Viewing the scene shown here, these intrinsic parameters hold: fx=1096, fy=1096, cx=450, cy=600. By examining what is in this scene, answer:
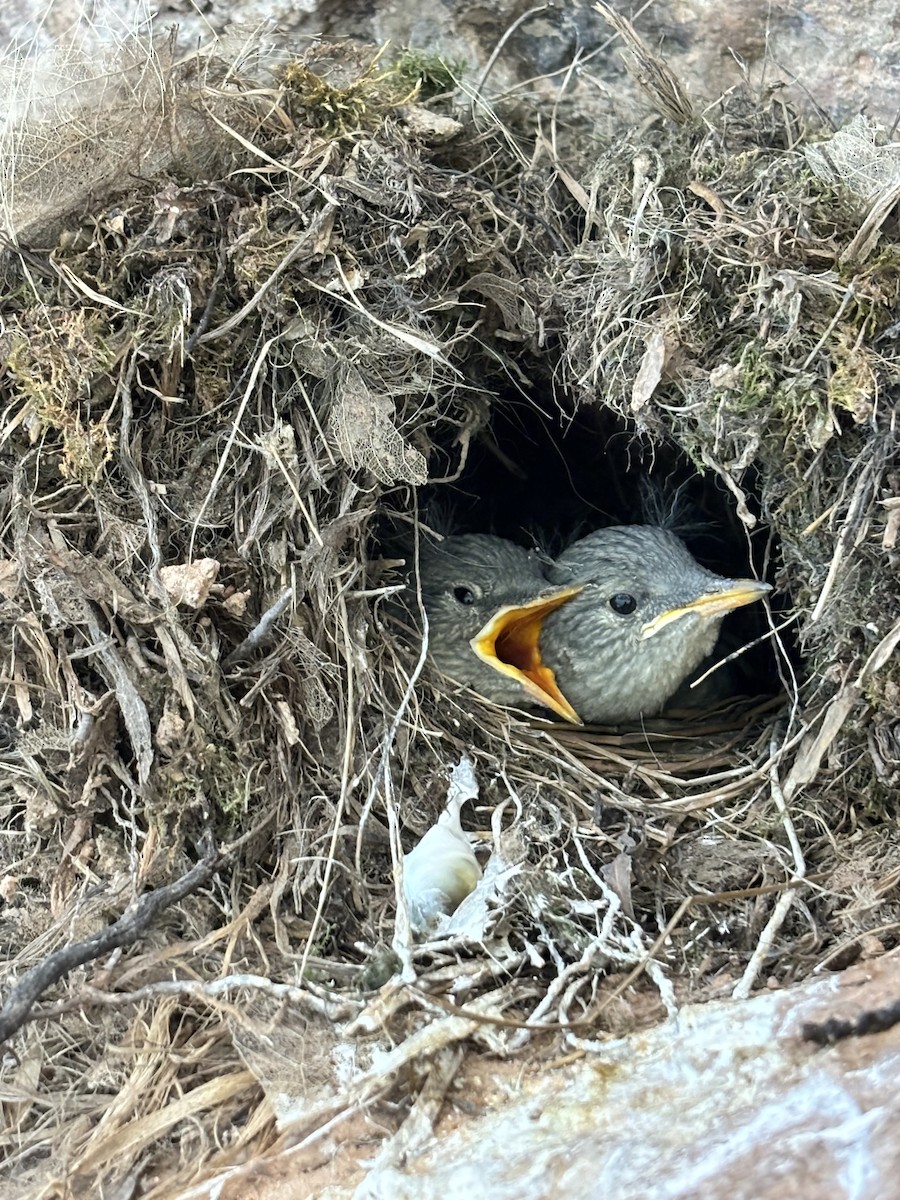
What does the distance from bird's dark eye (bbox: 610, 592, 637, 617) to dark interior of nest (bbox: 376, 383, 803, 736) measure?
1.04 ft

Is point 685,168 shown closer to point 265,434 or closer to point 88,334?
point 265,434

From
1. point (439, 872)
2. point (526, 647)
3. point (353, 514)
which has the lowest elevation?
point (526, 647)

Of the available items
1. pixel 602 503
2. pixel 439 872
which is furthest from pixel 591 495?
pixel 439 872

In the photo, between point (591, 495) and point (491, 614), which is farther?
point (591, 495)

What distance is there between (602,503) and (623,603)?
94cm

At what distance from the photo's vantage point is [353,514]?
7.77ft

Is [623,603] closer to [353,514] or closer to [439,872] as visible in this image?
[353,514]

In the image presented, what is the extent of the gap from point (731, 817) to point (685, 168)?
4.74ft

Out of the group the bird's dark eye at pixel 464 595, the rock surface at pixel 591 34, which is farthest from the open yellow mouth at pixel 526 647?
the rock surface at pixel 591 34

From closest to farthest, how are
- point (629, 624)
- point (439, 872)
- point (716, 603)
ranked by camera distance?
1. point (439, 872)
2. point (716, 603)
3. point (629, 624)

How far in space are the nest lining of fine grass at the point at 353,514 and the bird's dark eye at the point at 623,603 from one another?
1.53ft

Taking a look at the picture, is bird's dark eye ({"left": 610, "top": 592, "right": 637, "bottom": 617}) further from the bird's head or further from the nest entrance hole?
the nest entrance hole

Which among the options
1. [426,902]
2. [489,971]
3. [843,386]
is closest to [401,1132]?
[489,971]

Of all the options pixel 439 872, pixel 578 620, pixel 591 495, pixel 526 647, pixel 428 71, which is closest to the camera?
pixel 439 872
